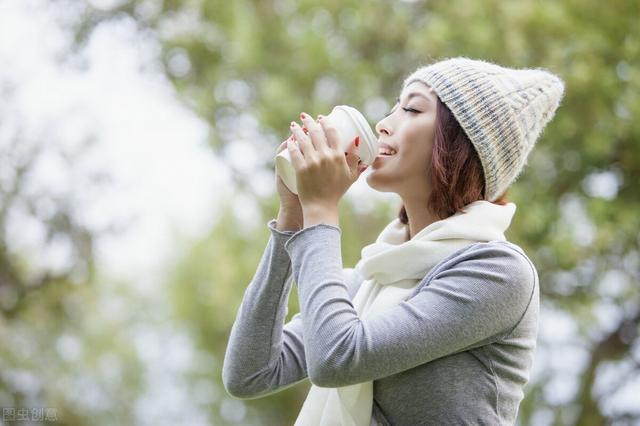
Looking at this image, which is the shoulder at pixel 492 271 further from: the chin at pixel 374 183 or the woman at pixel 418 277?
the chin at pixel 374 183

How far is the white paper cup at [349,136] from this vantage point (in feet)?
3.86

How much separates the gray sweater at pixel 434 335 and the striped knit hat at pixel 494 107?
18 cm

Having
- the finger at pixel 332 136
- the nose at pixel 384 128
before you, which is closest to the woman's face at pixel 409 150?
the nose at pixel 384 128

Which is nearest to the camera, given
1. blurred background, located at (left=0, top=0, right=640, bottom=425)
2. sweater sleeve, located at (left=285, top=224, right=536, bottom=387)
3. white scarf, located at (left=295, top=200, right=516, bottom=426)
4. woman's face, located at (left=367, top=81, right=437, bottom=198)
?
sweater sleeve, located at (left=285, top=224, right=536, bottom=387)

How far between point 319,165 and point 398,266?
8.0 inches

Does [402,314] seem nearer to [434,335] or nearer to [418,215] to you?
[434,335]

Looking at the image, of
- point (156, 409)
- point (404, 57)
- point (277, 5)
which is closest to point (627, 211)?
point (404, 57)

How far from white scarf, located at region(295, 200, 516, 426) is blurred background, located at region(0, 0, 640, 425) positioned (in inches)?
140

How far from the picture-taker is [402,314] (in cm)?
105

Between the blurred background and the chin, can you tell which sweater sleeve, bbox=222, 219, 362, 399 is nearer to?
the chin

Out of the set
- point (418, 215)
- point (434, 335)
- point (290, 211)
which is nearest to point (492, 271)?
point (434, 335)

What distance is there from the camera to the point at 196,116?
18.0 ft

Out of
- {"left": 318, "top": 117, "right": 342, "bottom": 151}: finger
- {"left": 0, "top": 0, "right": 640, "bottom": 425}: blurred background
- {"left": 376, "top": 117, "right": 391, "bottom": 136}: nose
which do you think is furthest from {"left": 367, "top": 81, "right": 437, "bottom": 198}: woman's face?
{"left": 0, "top": 0, "right": 640, "bottom": 425}: blurred background

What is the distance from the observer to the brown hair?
122 centimetres
